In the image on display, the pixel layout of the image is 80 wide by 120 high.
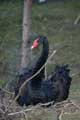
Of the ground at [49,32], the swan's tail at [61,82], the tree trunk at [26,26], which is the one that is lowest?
the ground at [49,32]

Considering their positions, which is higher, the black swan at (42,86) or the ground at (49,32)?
the black swan at (42,86)

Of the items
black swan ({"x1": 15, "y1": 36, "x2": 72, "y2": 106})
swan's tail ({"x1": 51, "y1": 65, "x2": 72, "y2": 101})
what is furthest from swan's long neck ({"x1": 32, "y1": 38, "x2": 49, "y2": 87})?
swan's tail ({"x1": 51, "y1": 65, "x2": 72, "y2": 101})

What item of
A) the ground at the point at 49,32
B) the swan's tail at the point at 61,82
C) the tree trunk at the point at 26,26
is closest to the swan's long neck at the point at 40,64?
the swan's tail at the point at 61,82

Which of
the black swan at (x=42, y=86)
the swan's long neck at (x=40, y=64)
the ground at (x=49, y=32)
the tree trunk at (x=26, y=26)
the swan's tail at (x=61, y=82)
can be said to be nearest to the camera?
the black swan at (x=42, y=86)

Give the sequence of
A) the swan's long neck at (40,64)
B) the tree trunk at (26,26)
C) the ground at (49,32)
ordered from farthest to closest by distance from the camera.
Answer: the ground at (49,32), the tree trunk at (26,26), the swan's long neck at (40,64)

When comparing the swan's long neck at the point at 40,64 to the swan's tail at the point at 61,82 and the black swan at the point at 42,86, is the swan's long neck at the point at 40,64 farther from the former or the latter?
the swan's tail at the point at 61,82

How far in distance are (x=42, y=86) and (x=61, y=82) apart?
0.95 ft

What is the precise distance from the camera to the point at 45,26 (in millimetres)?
12766

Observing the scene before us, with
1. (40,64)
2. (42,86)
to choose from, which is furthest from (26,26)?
(42,86)

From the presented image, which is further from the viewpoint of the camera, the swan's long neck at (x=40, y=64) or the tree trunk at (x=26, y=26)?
the tree trunk at (x=26, y=26)

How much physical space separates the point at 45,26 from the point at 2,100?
338 inches

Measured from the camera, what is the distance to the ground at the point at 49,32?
9258 mm

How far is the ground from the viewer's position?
9258mm

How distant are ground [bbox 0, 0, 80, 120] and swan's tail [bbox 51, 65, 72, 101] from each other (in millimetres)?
409
